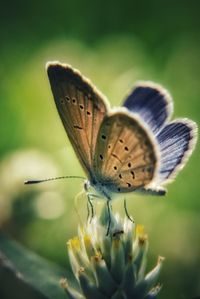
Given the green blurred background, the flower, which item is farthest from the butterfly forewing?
the green blurred background

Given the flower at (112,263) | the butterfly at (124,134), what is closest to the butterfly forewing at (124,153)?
the butterfly at (124,134)

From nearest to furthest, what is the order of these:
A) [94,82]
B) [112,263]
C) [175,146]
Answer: [112,263] < [175,146] < [94,82]

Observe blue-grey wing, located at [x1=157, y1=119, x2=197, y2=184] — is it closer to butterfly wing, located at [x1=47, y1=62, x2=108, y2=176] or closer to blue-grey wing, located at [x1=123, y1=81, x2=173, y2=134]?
blue-grey wing, located at [x1=123, y1=81, x2=173, y2=134]

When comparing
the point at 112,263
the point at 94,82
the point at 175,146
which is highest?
the point at 94,82

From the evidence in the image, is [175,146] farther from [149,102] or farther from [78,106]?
[78,106]

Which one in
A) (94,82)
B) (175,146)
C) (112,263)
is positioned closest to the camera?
(112,263)

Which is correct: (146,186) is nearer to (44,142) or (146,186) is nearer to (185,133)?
(185,133)

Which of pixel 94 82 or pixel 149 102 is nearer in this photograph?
pixel 149 102

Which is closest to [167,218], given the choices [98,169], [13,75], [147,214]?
[147,214]

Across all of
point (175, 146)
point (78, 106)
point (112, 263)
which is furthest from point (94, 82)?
point (112, 263)
